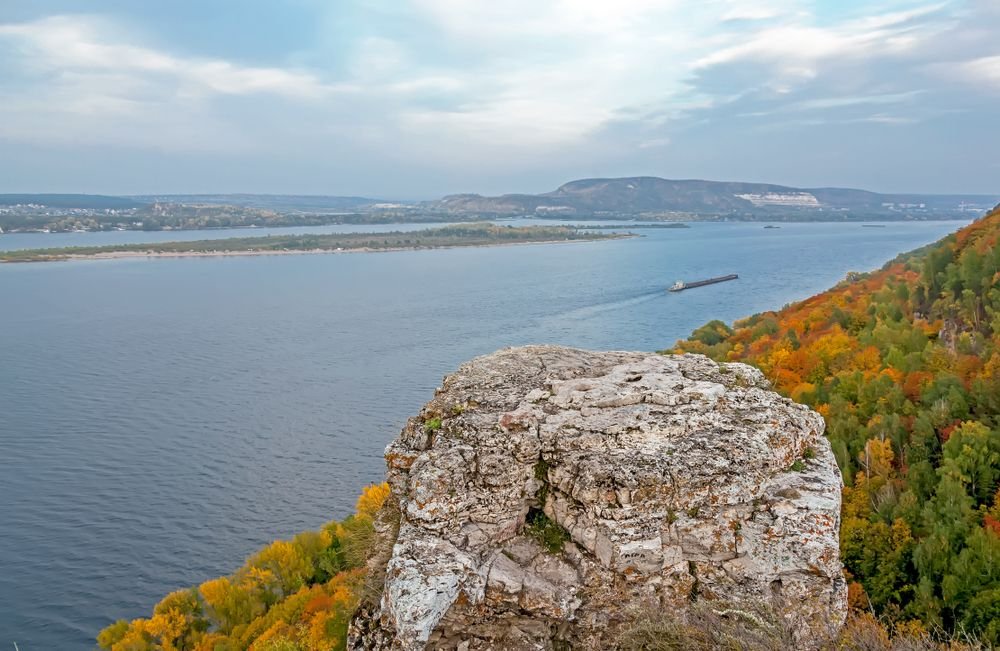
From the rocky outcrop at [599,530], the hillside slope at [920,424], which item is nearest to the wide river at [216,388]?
the rocky outcrop at [599,530]

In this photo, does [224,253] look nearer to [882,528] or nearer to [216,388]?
[216,388]

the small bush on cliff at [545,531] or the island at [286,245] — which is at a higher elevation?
the island at [286,245]

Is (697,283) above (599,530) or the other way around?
the other way around

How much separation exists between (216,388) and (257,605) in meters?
29.9

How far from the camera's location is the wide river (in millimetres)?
28562

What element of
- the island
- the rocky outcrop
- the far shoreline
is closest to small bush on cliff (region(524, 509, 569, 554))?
the rocky outcrop

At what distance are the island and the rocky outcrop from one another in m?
156

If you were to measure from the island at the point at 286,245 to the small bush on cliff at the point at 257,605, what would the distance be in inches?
5528

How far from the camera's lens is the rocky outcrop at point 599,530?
30.9 feet

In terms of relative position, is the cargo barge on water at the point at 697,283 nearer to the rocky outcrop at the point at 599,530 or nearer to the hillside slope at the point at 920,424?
the hillside slope at the point at 920,424

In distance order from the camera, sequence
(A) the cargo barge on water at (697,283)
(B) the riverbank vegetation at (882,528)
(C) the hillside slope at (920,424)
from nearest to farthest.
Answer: (B) the riverbank vegetation at (882,528)
(C) the hillside slope at (920,424)
(A) the cargo barge on water at (697,283)

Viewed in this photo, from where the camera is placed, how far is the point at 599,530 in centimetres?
961

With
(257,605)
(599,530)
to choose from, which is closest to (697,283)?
(257,605)

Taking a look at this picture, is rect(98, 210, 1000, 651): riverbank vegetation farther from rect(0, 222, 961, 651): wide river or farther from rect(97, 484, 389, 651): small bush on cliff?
rect(0, 222, 961, 651): wide river
